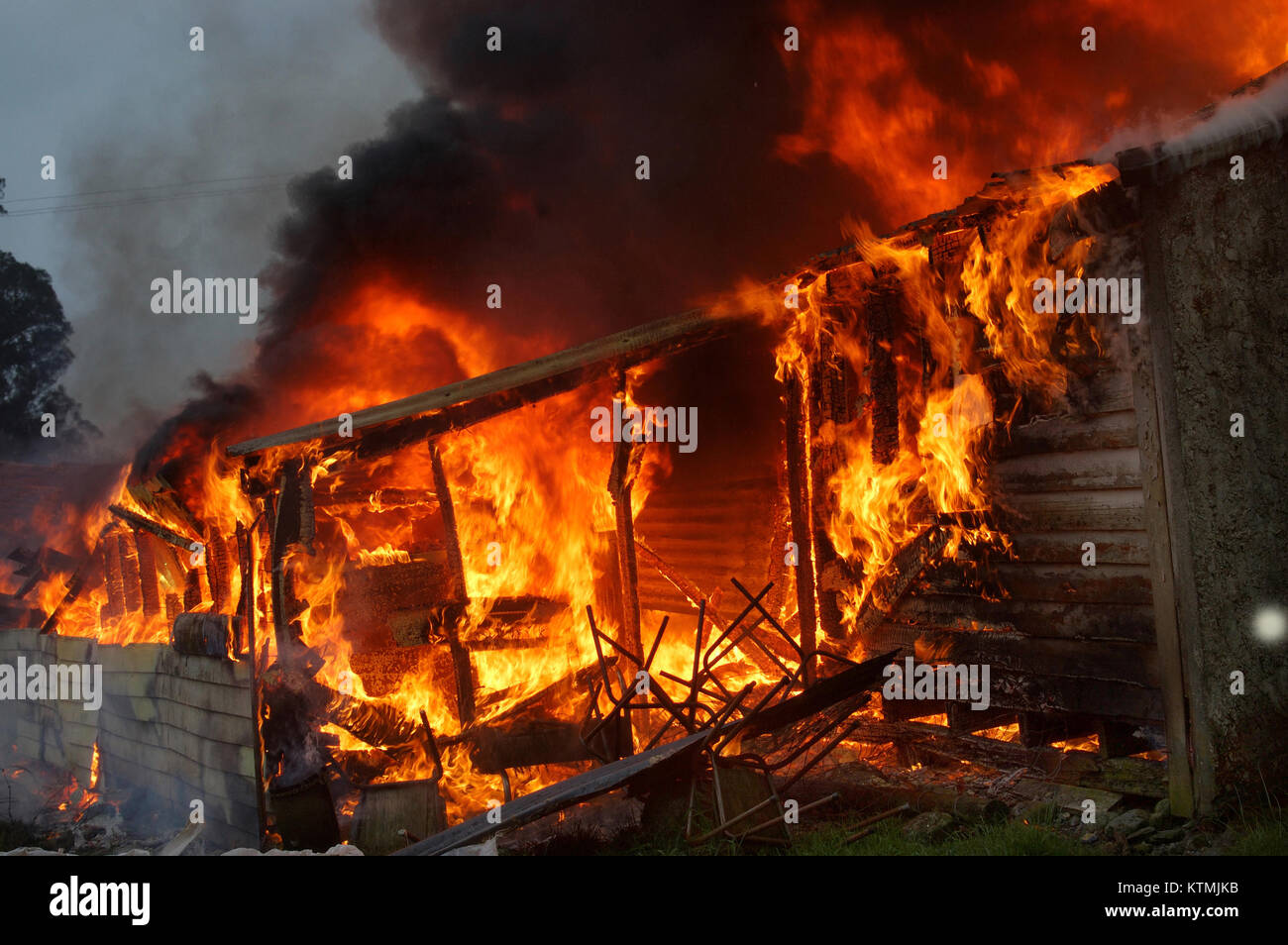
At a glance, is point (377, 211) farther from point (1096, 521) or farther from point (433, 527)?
point (1096, 521)

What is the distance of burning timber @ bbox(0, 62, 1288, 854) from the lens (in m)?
5.73

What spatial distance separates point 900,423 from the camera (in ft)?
26.4

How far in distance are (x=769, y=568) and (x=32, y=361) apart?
40728mm

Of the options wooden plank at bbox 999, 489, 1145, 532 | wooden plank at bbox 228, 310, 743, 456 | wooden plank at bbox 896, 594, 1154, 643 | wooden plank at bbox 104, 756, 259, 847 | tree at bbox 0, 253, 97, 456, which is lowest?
wooden plank at bbox 104, 756, 259, 847

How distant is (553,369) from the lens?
8.56 m

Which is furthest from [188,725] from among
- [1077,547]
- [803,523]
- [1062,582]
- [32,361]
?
[32,361]

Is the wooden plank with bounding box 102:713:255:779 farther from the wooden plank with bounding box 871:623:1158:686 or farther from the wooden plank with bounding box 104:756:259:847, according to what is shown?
the wooden plank with bounding box 871:623:1158:686

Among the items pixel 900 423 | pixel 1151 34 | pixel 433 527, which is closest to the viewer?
pixel 900 423

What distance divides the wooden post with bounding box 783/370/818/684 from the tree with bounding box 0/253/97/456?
39033mm

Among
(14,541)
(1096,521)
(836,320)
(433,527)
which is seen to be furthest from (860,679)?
(14,541)

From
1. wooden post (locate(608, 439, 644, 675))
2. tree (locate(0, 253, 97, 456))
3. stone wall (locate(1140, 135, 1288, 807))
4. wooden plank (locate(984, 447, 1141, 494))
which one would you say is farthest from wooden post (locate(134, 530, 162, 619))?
tree (locate(0, 253, 97, 456))

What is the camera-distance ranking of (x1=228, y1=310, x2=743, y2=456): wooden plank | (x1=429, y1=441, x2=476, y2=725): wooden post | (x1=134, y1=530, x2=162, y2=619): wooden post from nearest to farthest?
(x1=228, y1=310, x2=743, y2=456): wooden plank, (x1=429, y1=441, x2=476, y2=725): wooden post, (x1=134, y1=530, x2=162, y2=619): wooden post

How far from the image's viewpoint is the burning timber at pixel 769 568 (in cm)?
573
